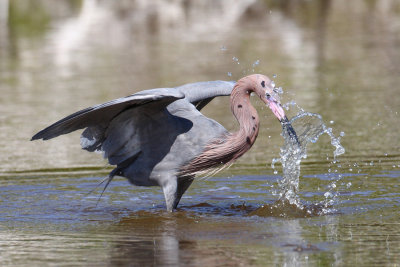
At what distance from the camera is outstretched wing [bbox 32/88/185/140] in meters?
7.01

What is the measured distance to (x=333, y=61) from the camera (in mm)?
17375

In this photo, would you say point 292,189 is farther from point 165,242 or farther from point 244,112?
point 165,242

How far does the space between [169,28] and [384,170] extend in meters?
16.9

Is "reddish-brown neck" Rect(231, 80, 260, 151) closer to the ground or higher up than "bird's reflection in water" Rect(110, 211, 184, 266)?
higher up

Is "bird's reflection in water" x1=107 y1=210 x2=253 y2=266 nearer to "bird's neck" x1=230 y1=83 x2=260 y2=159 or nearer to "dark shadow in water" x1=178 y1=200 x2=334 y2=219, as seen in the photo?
"dark shadow in water" x1=178 y1=200 x2=334 y2=219

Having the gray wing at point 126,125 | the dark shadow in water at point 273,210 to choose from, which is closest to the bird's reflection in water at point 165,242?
the dark shadow in water at point 273,210

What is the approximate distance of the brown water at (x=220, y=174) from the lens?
19.9 feet

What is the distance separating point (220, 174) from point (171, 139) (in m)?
1.45

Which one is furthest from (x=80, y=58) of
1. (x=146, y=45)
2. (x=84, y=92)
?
(x=84, y=92)

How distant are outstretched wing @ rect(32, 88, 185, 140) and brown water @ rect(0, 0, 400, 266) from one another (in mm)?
752

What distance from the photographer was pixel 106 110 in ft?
23.9

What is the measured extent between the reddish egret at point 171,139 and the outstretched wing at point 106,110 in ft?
0.09

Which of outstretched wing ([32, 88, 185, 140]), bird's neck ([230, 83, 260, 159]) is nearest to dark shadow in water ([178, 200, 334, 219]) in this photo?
bird's neck ([230, 83, 260, 159])

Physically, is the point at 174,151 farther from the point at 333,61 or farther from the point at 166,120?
the point at 333,61
